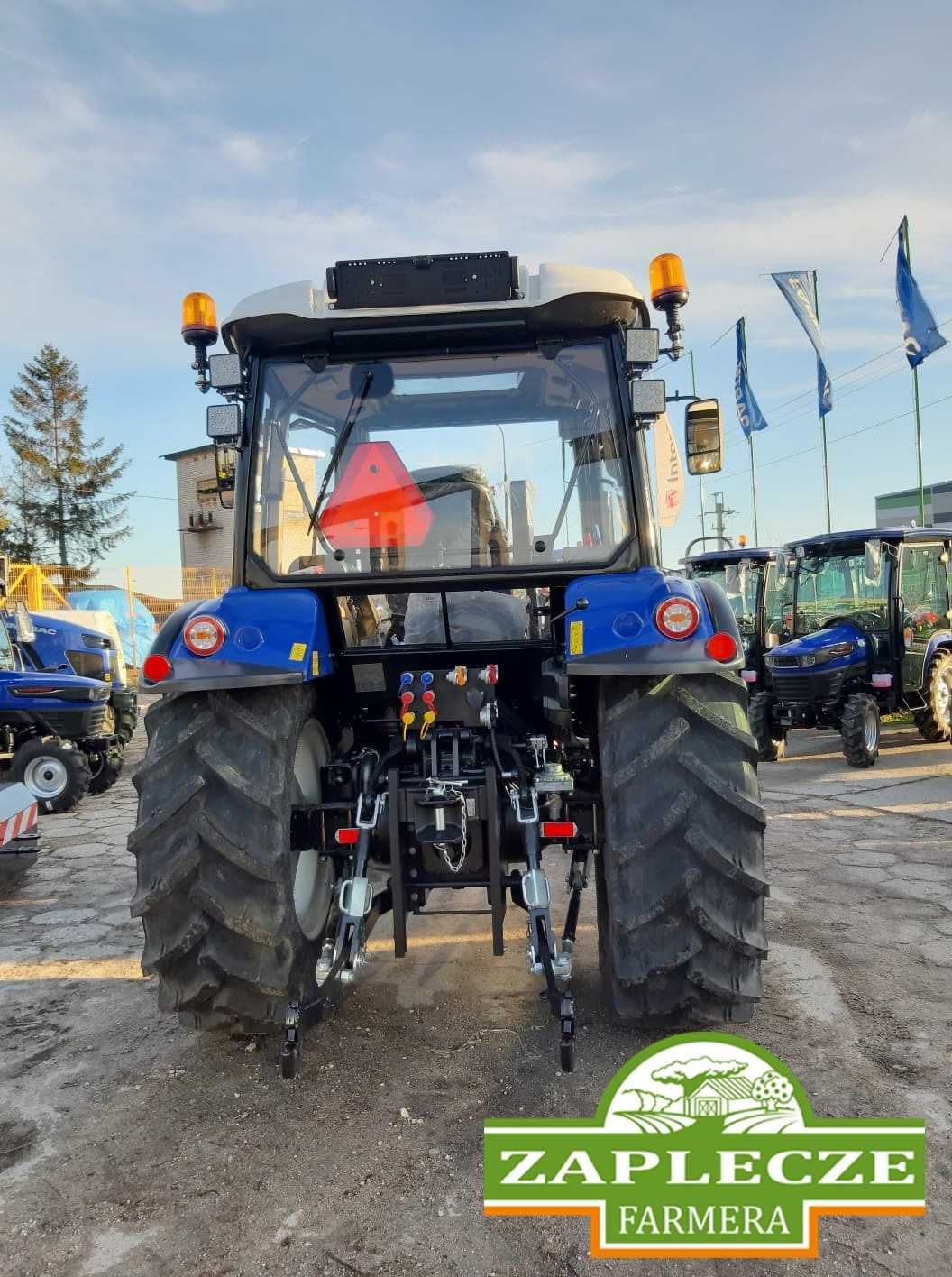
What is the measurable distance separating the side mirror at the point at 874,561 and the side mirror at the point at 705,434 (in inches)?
251

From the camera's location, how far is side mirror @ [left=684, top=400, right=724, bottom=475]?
3.59 meters

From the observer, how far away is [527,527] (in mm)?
3287

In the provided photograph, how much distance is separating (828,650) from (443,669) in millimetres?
6862

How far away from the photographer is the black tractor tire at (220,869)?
2699 millimetres

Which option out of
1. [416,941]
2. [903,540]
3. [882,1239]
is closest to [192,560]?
[903,540]

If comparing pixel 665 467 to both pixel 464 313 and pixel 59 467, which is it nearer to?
pixel 464 313

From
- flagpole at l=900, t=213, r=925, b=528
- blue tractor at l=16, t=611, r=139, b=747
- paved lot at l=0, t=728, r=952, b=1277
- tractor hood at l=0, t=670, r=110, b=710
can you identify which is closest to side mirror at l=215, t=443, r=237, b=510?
paved lot at l=0, t=728, r=952, b=1277

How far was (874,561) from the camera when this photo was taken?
9211 mm

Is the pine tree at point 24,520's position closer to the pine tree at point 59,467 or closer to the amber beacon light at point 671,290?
the pine tree at point 59,467

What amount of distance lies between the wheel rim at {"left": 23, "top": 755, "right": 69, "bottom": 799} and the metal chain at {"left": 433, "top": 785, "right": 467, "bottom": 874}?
6225mm

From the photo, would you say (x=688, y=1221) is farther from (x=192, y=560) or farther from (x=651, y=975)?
(x=192, y=560)

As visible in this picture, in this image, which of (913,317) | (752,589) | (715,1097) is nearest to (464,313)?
(715,1097)

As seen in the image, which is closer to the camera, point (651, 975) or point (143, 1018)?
point (651, 975)

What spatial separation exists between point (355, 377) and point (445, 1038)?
2.40 metres
